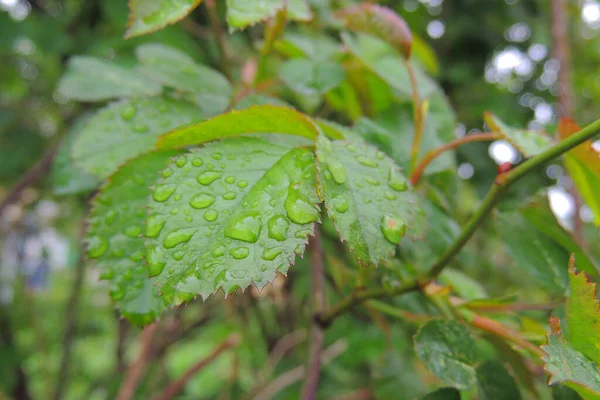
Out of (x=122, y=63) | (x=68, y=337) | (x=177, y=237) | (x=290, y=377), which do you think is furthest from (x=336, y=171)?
(x=68, y=337)

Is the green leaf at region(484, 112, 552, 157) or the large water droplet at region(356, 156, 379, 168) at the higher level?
the green leaf at region(484, 112, 552, 157)

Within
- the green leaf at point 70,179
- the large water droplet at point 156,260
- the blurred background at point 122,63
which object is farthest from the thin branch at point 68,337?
the large water droplet at point 156,260

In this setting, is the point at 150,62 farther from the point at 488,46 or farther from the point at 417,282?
the point at 488,46

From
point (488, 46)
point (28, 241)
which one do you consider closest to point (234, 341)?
point (488, 46)

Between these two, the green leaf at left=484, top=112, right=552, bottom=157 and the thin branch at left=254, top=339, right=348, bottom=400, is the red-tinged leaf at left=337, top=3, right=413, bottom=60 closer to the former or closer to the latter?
the green leaf at left=484, top=112, right=552, bottom=157

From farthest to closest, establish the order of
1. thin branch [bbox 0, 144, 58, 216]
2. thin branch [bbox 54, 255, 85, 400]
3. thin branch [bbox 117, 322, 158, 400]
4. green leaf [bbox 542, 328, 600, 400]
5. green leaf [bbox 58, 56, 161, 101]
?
thin branch [bbox 54, 255, 85, 400] < thin branch [bbox 0, 144, 58, 216] < thin branch [bbox 117, 322, 158, 400] < green leaf [bbox 58, 56, 161, 101] < green leaf [bbox 542, 328, 600, 400]

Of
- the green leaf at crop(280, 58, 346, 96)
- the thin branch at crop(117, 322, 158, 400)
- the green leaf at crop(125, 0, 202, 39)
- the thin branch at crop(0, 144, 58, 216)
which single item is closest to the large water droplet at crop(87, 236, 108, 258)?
the green leaf at crop(125, 0, 202, 39)

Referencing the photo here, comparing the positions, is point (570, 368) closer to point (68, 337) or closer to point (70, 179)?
point (70, 179)
